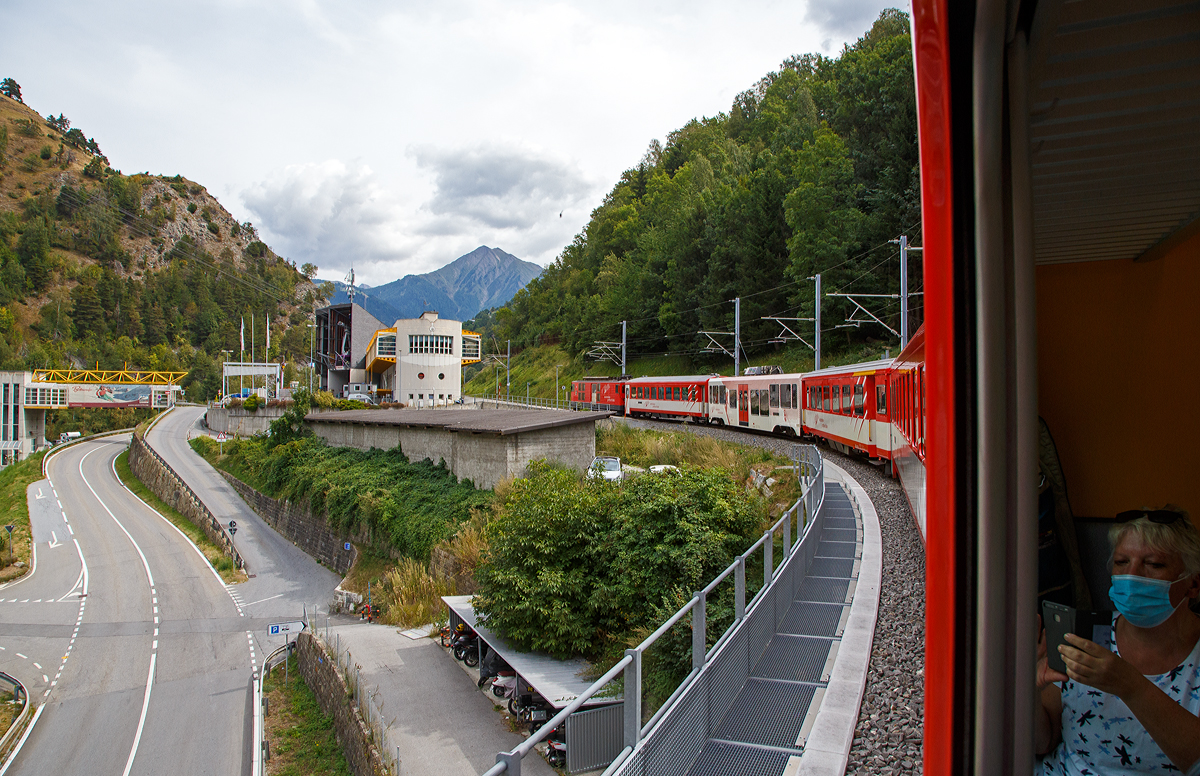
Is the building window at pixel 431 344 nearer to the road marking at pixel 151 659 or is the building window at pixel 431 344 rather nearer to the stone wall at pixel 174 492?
the stone wall at pixel 174 492

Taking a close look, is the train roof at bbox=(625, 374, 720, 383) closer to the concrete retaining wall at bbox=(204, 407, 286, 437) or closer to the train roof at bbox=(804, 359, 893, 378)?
the train roof at bbox=(804, 359, 893, 378)

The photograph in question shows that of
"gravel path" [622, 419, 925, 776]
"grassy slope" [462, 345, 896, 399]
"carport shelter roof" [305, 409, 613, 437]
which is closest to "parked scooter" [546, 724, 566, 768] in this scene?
"gravel path" [622, 419, 925, 776]

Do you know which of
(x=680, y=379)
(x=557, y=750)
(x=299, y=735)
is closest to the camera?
(x=557, y=750)

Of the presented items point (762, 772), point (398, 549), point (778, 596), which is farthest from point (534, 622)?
point (398, 549)

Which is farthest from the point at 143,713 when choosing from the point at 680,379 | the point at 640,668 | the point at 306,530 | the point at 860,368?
the point at 680,379

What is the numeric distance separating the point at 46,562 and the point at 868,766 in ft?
161

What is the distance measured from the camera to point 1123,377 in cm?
313

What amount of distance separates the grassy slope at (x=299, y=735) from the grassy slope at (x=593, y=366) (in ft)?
99.0

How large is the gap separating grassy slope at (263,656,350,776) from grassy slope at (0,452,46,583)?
92.6ft

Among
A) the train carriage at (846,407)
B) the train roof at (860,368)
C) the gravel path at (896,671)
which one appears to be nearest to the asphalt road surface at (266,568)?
the train carriage at (846,407)

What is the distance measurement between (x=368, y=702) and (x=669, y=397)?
1021 inches

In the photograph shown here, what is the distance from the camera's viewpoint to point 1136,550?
2137 mm

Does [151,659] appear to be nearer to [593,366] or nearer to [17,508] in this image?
[17,508]

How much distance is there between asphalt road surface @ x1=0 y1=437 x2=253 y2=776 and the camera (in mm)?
19422
